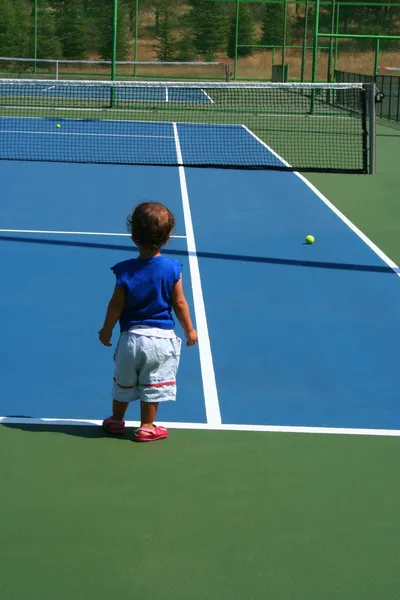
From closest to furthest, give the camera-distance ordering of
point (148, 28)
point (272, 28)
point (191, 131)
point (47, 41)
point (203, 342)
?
point (203, 342), point (191, 131), point (47, 41), point (272, 28), point (148, 28)

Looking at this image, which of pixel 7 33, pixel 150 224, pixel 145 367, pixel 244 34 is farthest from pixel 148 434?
pixel 244 34

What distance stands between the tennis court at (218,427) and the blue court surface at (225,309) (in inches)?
0.8

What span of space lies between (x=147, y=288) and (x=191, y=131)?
18142 millimetres

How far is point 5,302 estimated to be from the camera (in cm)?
775

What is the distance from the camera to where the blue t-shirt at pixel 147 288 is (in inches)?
192

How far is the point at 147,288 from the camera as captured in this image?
4887 millimetres

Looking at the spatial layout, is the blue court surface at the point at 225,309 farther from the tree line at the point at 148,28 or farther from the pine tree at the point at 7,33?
the tree line at the point at 148,28

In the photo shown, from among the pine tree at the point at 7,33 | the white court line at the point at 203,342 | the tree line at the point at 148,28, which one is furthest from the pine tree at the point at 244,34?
the white court line at the point at 203,342

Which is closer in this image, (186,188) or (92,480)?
(92,480)

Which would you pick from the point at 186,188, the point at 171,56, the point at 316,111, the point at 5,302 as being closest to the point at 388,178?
the point at 186,188

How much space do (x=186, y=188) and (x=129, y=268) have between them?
379 inches

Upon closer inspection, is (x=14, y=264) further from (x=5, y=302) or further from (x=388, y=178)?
(x=388, y=178)

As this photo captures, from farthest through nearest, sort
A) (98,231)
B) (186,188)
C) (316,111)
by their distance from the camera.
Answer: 1. (316,111)
2. (186,188)
3. (98,231)

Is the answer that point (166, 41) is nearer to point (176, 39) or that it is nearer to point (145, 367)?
point (176, 39)
